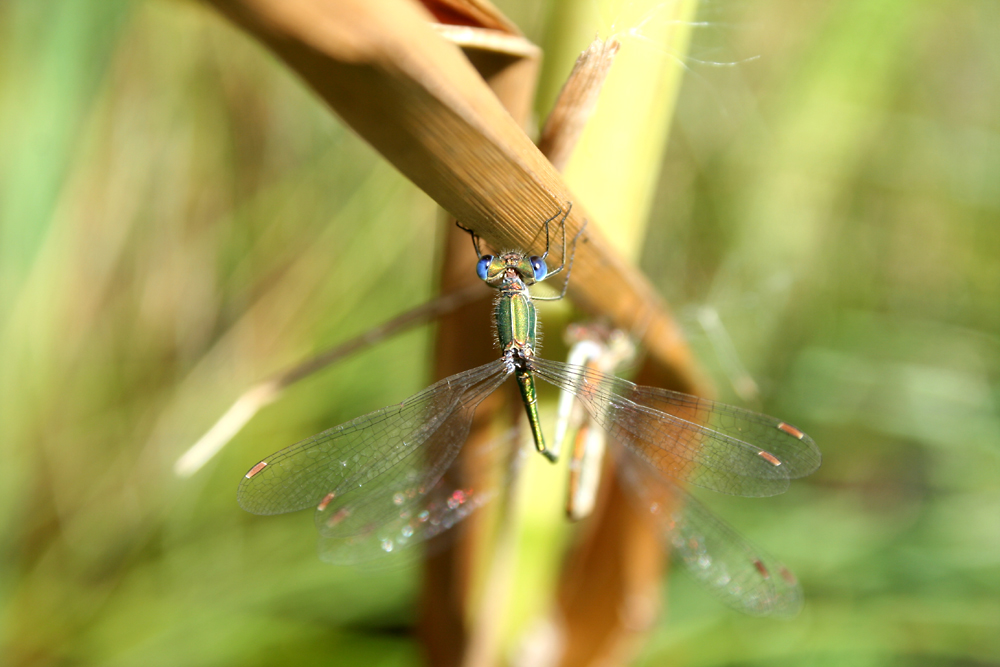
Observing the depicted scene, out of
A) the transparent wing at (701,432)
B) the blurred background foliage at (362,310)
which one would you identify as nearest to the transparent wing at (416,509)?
the transparent wing at (701,432)

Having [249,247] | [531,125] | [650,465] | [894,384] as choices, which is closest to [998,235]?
[894,384]

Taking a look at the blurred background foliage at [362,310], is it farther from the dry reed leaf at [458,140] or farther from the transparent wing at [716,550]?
the dry reed leaf at [458,140]

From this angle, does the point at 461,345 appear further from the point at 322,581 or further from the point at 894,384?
the point at 894,384

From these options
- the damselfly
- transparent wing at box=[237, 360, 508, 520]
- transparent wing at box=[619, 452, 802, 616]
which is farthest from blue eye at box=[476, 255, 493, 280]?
transparent wing at box=[619, 452, 802, 616]

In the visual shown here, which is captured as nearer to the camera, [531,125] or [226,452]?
[531,125]

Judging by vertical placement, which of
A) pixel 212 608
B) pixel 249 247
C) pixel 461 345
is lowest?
pixel 212 608

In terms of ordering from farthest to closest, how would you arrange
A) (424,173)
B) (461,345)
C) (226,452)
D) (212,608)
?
(226,452)
(212,608)
(461,345)
(424,173)
